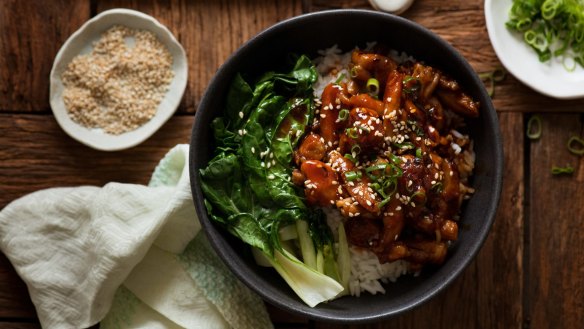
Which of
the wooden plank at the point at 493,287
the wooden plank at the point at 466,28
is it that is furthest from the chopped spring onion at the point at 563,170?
the wooden plank at the point at 466,28

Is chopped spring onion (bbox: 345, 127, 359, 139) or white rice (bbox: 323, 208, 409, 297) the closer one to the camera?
chopped spring onion (bbox: 345, 127, 359, 139)

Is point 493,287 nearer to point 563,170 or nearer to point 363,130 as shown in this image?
point 563,170

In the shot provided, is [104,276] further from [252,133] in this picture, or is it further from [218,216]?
[252,133]

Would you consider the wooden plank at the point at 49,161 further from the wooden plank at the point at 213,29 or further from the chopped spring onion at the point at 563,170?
the chopped spring onion at the point at 563,170

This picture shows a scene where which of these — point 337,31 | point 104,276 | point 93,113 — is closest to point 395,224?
point 337,31

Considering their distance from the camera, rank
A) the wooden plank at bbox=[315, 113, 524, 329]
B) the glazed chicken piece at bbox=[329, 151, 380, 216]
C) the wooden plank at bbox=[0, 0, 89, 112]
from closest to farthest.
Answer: the glazed chicken piece at bbox=[329, 151, 380, 216]
the wooden plank at bbox=[315, 113, 524, 329]
the wooden plank at bbox=[0, 0, 89, 112]

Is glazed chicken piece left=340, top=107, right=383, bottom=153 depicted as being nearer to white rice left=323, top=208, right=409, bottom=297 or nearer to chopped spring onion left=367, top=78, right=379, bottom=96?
chopped spring onion left=367, top=78, right=379, bottom=96

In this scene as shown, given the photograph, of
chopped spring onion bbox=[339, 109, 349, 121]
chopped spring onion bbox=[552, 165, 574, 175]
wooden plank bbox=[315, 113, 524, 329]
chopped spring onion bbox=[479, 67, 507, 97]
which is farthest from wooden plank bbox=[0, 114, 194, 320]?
chopped spring onion bbox=[552, 165, 574, 175]
